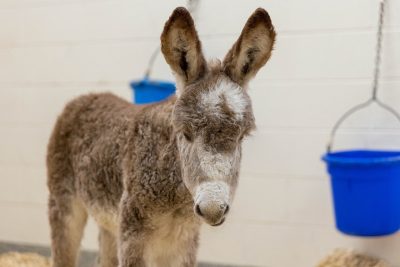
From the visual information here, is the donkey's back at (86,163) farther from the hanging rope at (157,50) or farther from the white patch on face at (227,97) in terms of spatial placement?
the hanging rope at (157,50)

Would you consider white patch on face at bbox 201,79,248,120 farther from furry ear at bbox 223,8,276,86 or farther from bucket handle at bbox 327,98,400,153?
bucket handle at bbox 327,98,400,153

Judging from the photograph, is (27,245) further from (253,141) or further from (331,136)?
(331,136)

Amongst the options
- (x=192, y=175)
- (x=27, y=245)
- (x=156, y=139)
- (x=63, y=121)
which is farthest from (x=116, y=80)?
(x=192, y=175)

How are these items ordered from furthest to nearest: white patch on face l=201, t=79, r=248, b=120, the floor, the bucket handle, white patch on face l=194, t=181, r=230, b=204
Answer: the floor
the bucket handle
white patch on face l=201, t=79, r=248, b=120
white patch on face l=194, t=181, r=230, b=204

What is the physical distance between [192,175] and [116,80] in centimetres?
186

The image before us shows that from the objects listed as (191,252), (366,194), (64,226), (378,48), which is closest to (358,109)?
(378,48)

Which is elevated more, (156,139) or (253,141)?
(156,139)

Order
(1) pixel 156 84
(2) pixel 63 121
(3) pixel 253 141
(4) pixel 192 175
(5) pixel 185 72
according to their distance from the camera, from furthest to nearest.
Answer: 1. (3) pixel 253 141
2. (1) pixel 156 84
3. (2) pixel 63 121
4. (5) pixel 185 72
5. (4) pixel 192 175

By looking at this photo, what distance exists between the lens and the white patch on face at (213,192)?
62.6 inches

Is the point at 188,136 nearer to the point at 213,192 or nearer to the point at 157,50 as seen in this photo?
the point at 213,192

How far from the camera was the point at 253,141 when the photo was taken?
318cm

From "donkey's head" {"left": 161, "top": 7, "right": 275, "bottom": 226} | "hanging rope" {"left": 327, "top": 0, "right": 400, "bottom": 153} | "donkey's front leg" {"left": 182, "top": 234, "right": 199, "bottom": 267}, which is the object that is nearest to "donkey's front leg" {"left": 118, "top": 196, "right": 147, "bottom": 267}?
"donkey's front leg" {"left": 182, "top": 234, "right": 199, "bottom": 267}

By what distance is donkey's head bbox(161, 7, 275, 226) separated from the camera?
1.64 metres

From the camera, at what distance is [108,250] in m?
2.63
